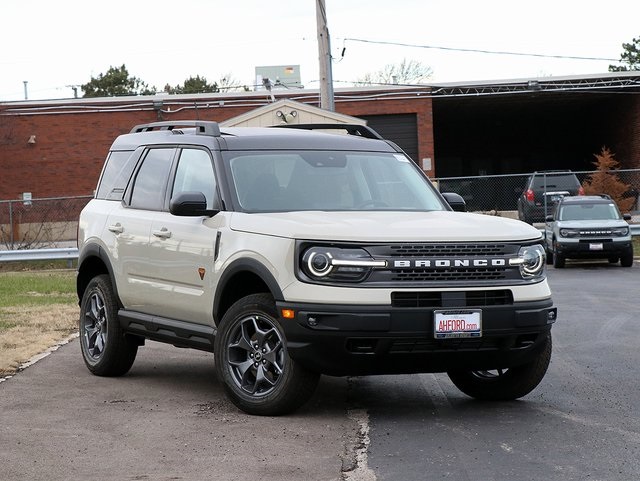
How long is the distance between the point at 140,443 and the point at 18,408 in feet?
5.71

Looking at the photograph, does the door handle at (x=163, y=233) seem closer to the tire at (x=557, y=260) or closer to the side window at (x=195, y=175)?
the side window at (x=195, y=175)

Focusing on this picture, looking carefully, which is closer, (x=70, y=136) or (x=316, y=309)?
(x=316, y=309)

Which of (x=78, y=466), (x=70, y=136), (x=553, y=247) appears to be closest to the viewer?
(x=78, y=466)

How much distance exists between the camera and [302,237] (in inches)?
310

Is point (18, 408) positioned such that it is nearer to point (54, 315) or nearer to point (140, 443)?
point (140, 443)

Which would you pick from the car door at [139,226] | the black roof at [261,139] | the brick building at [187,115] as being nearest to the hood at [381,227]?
the black roof at [261,139]

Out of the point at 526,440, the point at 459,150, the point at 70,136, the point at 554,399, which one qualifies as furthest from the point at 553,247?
the point at 459,150

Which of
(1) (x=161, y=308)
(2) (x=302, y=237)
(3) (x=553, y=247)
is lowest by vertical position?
Answer: (3) (x=553, y=247)

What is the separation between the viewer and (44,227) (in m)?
34.7

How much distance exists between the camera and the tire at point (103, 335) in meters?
10.3

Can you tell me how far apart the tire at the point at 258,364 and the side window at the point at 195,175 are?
115cm

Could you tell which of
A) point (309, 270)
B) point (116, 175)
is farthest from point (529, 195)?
point (309, 270)

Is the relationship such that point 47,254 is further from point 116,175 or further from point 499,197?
point 116,175

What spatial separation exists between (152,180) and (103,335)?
4.88ft
